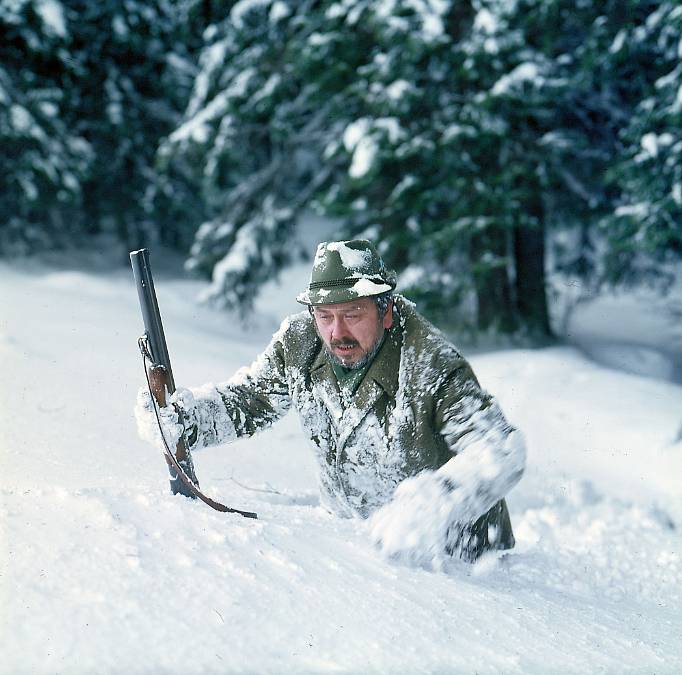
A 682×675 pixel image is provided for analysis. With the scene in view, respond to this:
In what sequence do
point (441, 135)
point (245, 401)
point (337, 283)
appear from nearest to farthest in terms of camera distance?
point (337, 283) → point (245, 401) → point (441, 135)

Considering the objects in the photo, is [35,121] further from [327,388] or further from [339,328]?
[339,328]

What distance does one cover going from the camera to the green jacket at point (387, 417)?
2381 mm

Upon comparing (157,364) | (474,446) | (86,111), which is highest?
(86,111)

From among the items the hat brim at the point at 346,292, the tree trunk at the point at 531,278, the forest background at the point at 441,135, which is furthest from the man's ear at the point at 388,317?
the tree trunk at the point at 531,278

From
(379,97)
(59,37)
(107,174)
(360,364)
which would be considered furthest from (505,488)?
(107,174)

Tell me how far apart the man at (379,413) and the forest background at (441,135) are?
10.3 ft

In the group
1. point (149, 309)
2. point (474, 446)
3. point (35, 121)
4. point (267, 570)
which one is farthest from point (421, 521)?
point (35, 121)

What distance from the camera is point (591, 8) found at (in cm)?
772

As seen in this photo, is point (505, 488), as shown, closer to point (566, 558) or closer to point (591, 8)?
point (566, 558)

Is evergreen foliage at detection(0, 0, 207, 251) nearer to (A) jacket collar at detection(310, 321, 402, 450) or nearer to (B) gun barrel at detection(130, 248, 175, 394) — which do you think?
(B) gun barrel at detection(130, 248, 175, 394)

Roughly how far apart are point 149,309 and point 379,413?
1.01m

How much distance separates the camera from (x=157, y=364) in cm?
263

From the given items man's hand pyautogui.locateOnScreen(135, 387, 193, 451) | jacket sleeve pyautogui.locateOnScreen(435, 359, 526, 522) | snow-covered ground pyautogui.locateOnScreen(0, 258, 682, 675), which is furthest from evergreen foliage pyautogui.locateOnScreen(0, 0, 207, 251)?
jacket sleeve pyautogui.locateOnScreen(435, 359, 526, 522)

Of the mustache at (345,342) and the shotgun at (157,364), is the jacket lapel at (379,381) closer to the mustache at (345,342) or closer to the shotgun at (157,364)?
the mustache at (345,342)
